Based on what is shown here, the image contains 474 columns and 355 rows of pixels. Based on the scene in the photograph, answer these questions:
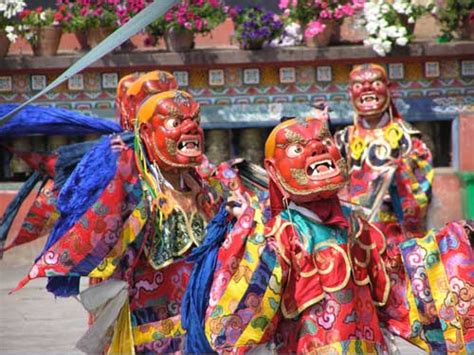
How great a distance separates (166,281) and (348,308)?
135 centimetres

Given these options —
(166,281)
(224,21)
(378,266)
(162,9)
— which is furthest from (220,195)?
(224,21)

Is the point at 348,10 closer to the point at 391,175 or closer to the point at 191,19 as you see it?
the point at 191,19

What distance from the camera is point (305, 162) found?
21.0 ft

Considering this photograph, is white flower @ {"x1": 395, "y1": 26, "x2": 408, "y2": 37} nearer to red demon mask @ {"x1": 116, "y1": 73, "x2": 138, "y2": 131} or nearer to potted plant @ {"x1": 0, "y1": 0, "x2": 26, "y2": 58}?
potted plant @ {"x1": 0, "y1": 0, "x2": 26, "y2": 58}

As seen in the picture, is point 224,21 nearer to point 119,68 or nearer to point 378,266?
point 119,68

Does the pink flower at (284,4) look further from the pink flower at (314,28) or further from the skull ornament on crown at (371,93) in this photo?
the skull ornament on crown at (371,93)

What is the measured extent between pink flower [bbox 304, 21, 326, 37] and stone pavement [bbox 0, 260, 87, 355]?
2.91 meters

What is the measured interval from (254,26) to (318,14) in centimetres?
53

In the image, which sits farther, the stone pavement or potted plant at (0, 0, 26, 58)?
potted plant at (0, 0, 26, 58)

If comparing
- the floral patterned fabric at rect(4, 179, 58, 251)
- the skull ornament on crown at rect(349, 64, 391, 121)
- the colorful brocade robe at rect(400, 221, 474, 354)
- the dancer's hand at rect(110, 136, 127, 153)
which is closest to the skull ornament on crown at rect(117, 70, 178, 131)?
the dancer's hand at rect(110, 136, 127, 153)

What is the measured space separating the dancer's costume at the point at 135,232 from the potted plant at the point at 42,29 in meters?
5.72

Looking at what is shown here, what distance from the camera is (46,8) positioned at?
44.3 ft

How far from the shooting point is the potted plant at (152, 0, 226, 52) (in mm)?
12938

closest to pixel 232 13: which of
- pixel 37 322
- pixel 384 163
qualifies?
pixel 384 163
